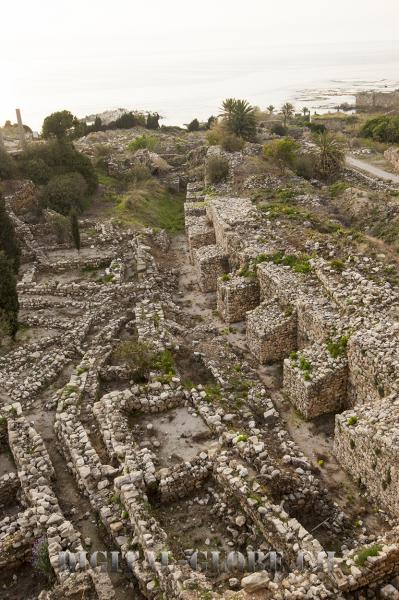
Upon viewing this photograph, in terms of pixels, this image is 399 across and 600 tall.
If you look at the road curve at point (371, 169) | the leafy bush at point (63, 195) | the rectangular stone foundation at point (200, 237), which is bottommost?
the rectangular stone foundation at point (200, 237)

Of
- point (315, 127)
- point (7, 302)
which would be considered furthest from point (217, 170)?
point (315, 127)

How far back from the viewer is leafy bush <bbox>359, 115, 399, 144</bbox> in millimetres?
43344

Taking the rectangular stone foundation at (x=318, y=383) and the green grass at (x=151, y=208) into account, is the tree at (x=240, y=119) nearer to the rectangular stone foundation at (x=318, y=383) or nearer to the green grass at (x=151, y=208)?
the green grass at (x=151, y=208)

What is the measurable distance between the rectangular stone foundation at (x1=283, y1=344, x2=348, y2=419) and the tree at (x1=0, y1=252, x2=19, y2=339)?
8987 mm

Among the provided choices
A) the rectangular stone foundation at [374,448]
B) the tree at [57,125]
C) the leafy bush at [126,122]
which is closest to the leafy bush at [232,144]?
the tree at [57,125]

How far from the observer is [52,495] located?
9.62 metres

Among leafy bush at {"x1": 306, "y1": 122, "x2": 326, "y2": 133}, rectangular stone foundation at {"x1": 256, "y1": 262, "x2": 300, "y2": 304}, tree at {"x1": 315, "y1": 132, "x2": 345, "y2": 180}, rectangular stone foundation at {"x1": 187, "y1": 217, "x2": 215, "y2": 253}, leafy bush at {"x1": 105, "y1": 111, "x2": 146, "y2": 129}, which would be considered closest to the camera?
rectangular stone foundation at {"x1": 256, "y1": 262, "x2": 300, "y2": 304}

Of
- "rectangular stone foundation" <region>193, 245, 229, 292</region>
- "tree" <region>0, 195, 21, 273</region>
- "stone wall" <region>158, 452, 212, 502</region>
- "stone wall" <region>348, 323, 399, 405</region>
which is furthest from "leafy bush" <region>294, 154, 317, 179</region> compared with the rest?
"stone wall" <region>158, 452, 212, 502</region>

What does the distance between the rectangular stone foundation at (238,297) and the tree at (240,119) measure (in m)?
25.6

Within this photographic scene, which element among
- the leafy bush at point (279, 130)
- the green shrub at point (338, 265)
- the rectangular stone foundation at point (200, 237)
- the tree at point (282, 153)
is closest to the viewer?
the green shrub at point (338, 265)

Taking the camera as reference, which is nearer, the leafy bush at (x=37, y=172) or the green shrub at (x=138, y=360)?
the green shrub at (x=138, y=360)

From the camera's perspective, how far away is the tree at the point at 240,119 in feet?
131

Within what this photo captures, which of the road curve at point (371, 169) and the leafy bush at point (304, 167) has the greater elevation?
the leafy bush at point (304, 167)

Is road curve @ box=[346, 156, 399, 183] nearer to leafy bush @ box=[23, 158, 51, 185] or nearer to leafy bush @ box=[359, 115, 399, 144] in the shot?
leafy bush @ box=[359, 115, 399, 144]
